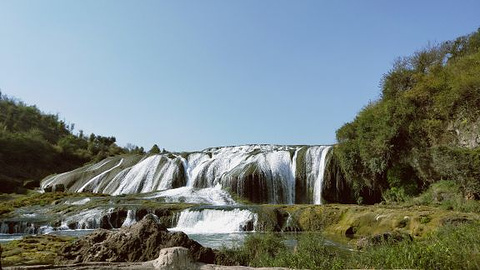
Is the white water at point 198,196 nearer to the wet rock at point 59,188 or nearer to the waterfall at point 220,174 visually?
the waterfall at point 220,174

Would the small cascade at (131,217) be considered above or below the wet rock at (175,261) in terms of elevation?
below

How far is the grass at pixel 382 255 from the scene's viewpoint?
16.7 feet

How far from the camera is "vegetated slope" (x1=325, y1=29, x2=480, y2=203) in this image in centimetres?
1908

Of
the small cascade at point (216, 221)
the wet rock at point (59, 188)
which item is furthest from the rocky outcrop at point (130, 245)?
the wet rock at point (59, 188)

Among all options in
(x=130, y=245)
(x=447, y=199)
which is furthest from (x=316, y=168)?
(x=130, y=245)

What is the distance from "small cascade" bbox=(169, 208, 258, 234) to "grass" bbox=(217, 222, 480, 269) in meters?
9.04

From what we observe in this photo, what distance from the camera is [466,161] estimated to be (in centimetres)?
1711

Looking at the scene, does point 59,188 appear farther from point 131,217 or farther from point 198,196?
point 131,217

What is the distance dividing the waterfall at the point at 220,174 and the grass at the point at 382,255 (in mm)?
16531

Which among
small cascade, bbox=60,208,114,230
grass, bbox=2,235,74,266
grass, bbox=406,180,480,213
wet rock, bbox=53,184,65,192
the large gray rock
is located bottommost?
grass, bbox=2,235,74,266

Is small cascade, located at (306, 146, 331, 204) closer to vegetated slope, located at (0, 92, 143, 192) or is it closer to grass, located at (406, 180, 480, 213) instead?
grass, located at (406, 180, 480, 213)

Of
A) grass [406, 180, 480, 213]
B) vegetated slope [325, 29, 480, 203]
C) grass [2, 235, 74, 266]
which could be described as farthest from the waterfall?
grass [2, 235, 74, 266]

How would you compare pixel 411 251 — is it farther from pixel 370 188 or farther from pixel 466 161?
pixel 370 188

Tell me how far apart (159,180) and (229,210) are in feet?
45.7
